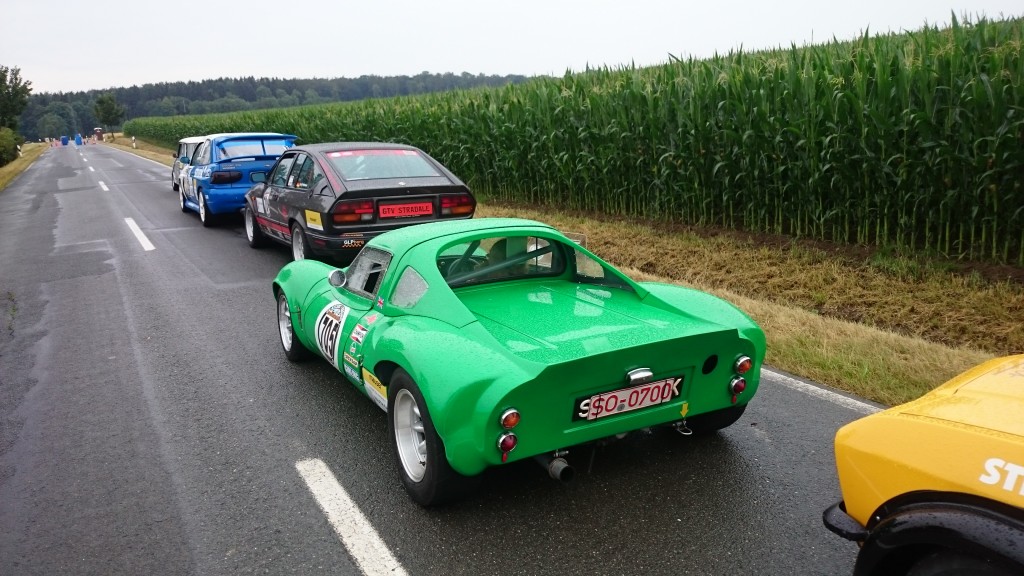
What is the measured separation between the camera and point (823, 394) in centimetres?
483

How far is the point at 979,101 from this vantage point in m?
7.12

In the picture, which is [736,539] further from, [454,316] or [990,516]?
[454,316]

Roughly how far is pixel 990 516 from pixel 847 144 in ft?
23.4

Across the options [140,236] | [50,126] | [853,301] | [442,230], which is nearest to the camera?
[442,230]

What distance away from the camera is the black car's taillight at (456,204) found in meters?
8.75

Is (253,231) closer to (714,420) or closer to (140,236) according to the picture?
(140,236)

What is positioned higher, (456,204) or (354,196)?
(354,196)

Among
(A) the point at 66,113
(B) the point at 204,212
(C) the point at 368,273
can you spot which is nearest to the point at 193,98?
(A) the point at 66,113

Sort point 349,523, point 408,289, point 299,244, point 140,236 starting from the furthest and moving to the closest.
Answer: point 140,236 < point 299,244 < point 408,289 < point 349,523

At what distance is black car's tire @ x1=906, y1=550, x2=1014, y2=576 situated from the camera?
1918 millimetres

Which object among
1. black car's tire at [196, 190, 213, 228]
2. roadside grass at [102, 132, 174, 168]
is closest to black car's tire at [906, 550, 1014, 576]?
black car's tire at [196, 190, 213, 228]

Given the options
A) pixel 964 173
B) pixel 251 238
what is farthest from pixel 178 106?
pixel 964 173

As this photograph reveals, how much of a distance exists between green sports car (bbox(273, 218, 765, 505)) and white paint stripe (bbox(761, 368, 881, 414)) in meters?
1.02

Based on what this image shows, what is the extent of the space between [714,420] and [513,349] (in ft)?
4.68
